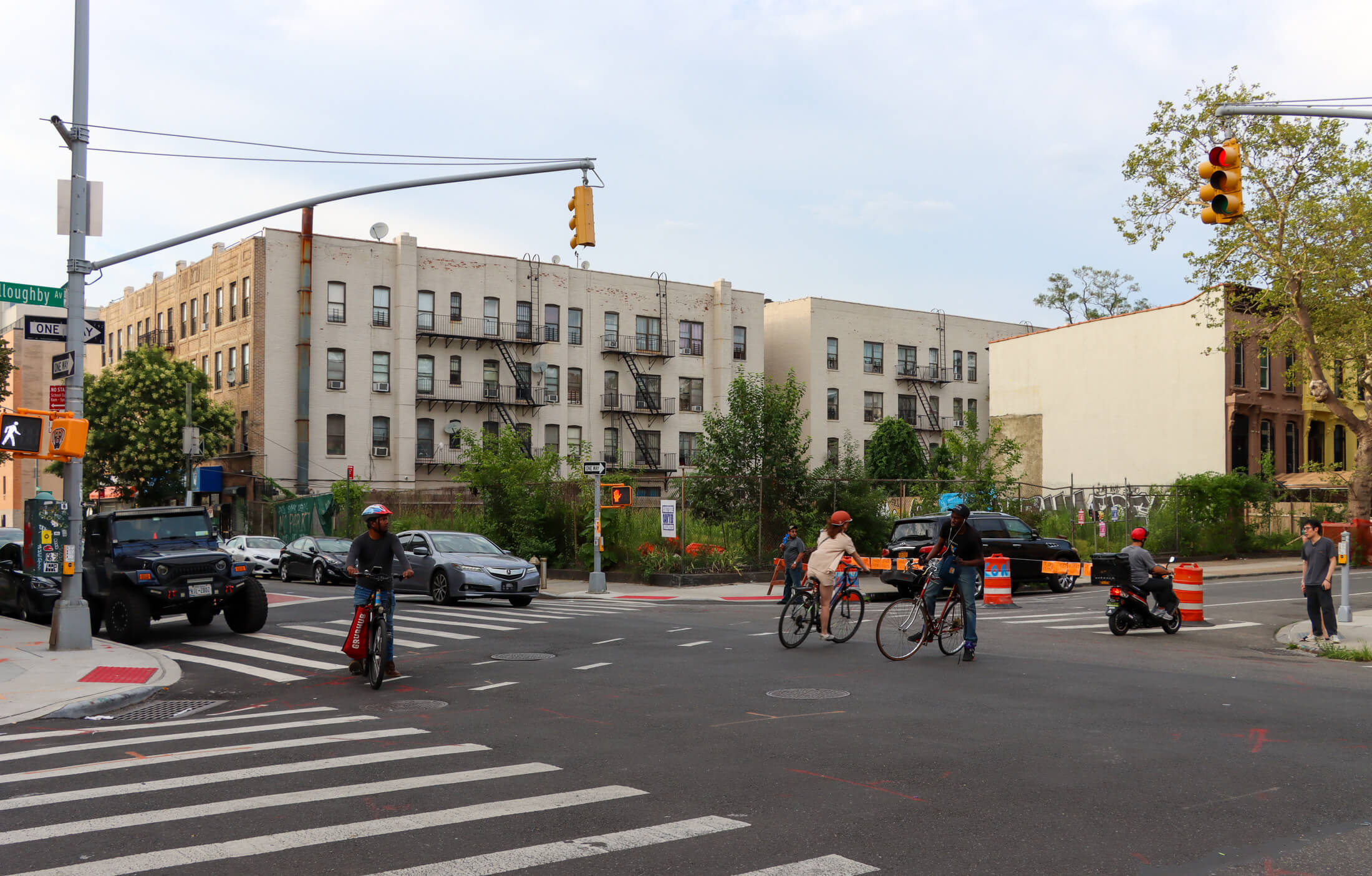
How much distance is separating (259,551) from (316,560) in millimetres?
4574

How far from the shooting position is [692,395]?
64125 mm

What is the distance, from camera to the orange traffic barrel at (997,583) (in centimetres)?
2234

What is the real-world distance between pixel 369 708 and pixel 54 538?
25.6 ft

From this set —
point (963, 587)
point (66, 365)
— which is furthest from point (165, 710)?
point (963, 587)

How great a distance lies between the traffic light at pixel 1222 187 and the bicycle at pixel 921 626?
519cm

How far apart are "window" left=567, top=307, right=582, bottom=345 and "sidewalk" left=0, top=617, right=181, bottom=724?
144ft

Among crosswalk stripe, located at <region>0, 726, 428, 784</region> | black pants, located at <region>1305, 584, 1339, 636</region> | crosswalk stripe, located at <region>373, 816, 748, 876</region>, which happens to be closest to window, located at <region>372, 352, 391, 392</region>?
black pants, located at <region>1305, 584, 1339, 636</region>

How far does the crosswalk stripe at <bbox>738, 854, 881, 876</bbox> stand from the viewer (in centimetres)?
548

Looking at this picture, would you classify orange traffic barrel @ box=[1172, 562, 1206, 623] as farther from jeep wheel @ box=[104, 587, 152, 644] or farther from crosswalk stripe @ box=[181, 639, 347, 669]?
jeep wheel @ box=[104, 587, 152, 644]

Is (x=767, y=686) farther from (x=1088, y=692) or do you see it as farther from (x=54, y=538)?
(x=54, y=538)

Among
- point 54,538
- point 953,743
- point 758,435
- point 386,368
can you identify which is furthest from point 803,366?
point 953,743

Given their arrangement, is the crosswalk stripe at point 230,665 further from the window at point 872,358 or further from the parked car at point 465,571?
the window at point 872,358

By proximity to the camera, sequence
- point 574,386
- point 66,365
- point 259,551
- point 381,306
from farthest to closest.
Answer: point 574,386 < point 381,306 < point 259,551 < point 66,365

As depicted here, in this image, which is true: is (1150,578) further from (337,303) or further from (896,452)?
(896,452)
